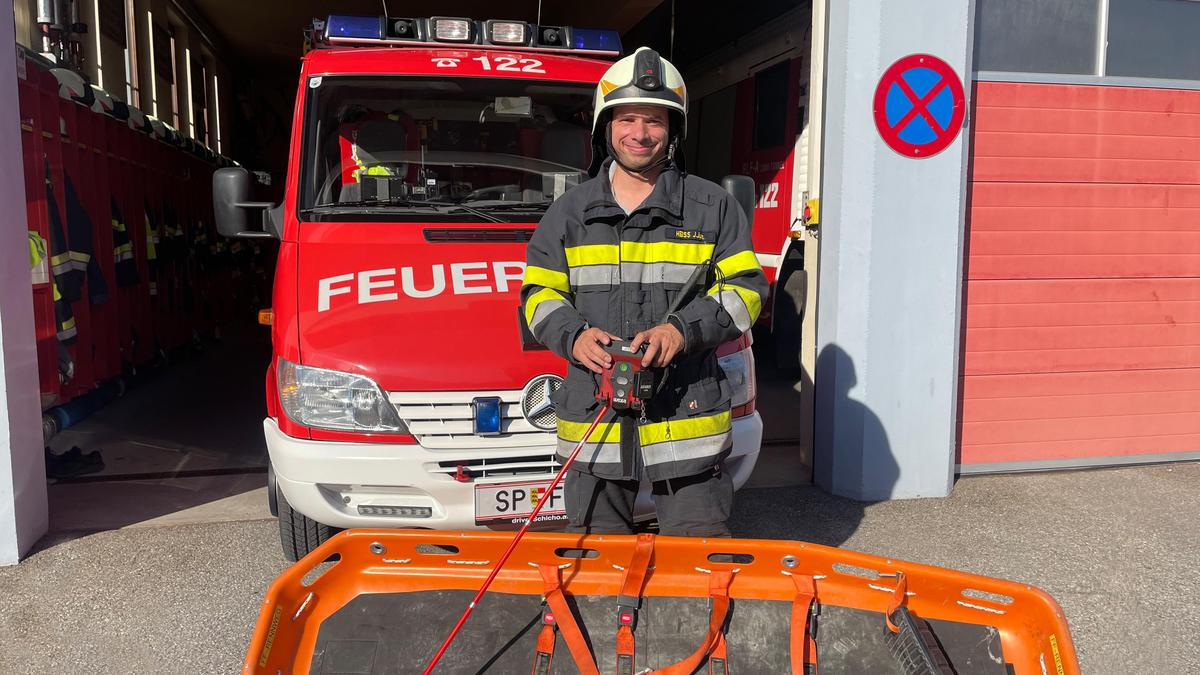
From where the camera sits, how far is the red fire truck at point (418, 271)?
137 inches

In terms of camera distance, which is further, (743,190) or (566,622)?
(743,190)

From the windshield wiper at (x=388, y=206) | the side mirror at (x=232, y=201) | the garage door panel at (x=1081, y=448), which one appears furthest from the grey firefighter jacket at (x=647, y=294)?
the garage door panel at (x=1081, y=448)

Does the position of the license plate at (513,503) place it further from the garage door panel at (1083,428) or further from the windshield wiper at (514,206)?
the garage door panel at (1083,428)

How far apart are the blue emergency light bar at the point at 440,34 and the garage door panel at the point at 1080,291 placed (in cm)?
259

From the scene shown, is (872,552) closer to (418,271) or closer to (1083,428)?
(1083,428)

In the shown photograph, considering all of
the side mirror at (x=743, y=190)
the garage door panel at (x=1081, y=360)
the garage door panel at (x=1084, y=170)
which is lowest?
the garage door panel at (x=1081, y=360)

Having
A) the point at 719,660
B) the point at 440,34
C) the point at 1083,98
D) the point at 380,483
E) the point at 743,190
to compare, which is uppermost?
the point at 440,34

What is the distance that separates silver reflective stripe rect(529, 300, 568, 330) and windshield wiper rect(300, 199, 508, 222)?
61.7 inches

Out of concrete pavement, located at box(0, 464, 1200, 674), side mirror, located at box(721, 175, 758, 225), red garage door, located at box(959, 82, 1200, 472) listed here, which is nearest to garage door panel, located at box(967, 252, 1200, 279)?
red garage door, located at box(959, 82, 1200, 472)

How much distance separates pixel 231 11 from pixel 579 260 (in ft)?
44.5

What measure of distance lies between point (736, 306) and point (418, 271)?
5.29ft

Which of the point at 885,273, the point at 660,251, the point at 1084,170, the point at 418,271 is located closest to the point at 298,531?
the point at 418,271

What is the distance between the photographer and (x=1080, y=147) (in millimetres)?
5582

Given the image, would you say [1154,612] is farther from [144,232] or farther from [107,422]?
[144,232]
